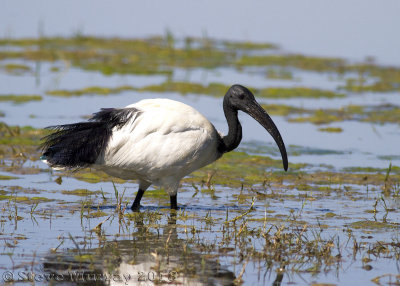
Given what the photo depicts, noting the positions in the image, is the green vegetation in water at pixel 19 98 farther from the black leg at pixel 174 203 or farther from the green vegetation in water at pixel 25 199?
the black leg at pixel 174 203

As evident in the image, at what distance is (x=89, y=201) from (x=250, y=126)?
640 cm

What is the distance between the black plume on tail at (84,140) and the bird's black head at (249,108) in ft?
4.33

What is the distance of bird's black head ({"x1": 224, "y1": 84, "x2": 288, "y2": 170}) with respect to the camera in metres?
9.30

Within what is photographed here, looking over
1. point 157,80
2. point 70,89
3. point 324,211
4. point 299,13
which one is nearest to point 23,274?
point 324,211

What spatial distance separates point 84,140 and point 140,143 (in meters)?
0.59

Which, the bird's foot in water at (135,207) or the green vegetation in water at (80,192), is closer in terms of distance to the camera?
the bird's foot in water at (135,207)

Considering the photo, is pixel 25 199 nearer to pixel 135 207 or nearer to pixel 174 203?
pixel 135 207

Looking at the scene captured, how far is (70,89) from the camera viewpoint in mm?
17609

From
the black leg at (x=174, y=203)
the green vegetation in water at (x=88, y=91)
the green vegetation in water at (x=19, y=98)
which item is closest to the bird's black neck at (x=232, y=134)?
Result: the black leg at (x=174, y=203)

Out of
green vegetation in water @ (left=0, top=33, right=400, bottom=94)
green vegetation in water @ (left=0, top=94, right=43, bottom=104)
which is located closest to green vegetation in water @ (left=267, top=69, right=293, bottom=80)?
green vegetation in water @ (left=0, top=33, right=400, bottom=94)

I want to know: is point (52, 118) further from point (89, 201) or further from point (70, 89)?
point (89, 201)

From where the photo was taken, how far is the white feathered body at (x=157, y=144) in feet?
27.6

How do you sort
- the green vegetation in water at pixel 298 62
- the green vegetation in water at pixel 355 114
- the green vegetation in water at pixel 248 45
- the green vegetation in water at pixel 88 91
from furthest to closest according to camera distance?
the green vegetation in water at pixel 248 45, the green vegetation in water at pixel 298 62, the green vegetation in water at pixel 88 91, the green vegetation in water at pixel 355 114

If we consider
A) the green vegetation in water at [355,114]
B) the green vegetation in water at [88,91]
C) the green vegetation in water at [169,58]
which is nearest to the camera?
the green vegetation in water at [355,114]
